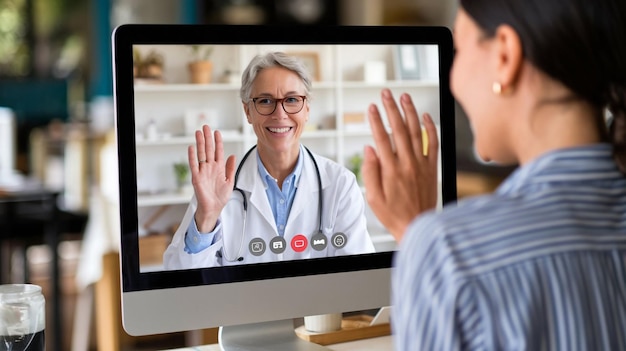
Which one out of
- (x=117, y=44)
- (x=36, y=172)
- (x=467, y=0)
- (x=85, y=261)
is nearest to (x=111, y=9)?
(x=36, y=172)

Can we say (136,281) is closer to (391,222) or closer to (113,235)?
(391,222)

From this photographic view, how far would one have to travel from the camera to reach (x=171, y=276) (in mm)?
1088

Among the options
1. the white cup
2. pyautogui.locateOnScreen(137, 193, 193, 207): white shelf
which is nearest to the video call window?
pyautogui.locateOnScreen(137, 193, 193, 207): white shelf

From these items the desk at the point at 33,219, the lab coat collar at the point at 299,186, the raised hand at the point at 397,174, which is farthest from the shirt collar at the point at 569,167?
the desk at the point at 33,219

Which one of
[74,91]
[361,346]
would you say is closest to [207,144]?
[361,346]

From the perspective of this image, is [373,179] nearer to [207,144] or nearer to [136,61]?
[207,144]

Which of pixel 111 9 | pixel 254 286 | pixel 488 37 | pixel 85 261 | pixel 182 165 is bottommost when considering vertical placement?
pixel 85 261

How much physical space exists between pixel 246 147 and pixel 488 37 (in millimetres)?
481

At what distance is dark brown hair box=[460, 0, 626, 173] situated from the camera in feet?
2.09

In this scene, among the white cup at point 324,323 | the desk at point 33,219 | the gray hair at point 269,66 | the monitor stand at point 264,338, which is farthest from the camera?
the desk at point 33,219

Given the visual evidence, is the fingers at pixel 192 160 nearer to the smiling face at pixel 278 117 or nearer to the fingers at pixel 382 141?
the smiling face at pixel 278 117

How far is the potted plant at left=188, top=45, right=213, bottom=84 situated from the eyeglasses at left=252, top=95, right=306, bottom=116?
2.8 inches

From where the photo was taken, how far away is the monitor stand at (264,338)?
3.99 feet

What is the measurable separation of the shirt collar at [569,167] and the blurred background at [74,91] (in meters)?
3.09
